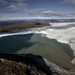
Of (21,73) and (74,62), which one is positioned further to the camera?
(74,62)

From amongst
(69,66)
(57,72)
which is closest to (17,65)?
(57,72)

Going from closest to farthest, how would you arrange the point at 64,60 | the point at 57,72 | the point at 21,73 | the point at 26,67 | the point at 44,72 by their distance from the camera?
the point at 21,73 → the point at 26,67 → the point at 44,72 → the point at 57,72 → the point at 64,60

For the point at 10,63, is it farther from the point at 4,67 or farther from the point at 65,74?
the point at 65,74

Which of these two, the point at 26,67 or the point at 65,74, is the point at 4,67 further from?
the point at 65,74

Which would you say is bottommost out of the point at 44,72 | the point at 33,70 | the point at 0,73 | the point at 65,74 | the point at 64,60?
the point at 64,60

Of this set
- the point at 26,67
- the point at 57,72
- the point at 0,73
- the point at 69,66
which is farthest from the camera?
the point at 69,66

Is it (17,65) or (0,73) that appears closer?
(0,73)

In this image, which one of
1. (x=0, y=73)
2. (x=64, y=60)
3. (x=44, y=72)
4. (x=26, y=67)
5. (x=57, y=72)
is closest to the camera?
(x=0, y=73)

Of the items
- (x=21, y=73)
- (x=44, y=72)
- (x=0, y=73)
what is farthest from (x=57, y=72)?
(x=0, y=73)

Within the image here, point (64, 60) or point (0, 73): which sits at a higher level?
point (0, 73)
